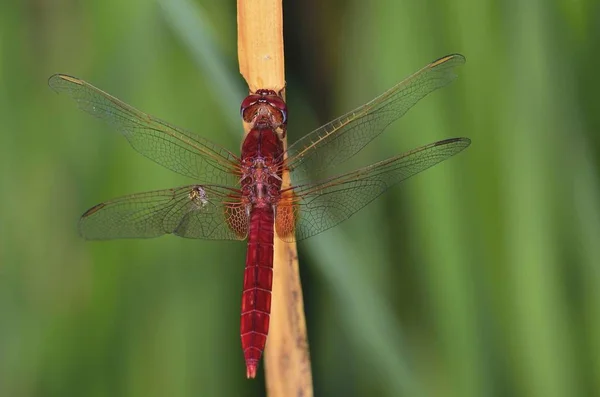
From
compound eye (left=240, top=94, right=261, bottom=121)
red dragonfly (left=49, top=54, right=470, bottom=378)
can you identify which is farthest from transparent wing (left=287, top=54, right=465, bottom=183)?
compound eye (left=240, top=94, right=261, bottom=121)

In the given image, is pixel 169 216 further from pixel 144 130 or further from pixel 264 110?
pixel 264 110

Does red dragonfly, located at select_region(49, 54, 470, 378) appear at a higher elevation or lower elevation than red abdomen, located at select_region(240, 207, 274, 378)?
higher

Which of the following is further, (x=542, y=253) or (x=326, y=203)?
(x=326, y=203)

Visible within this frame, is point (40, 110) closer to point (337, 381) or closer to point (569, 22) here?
point (337, 381)

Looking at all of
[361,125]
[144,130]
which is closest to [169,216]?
[144,130]

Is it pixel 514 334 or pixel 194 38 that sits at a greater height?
pixel 194 38

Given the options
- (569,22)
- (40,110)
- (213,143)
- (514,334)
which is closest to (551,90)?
(569,22)

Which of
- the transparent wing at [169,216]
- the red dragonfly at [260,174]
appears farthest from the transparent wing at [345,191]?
the transparent wing at [169,216]

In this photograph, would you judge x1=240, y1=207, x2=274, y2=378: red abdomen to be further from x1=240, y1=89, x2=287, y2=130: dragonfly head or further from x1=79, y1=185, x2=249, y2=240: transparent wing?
x1=240, y1=89, x2=287, y2=130: dragonfly head
